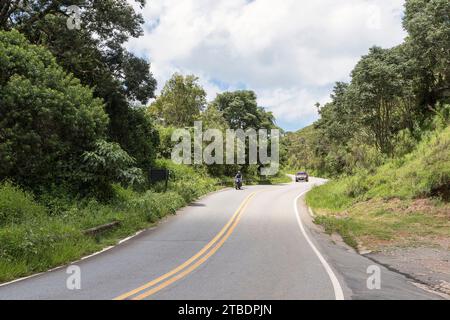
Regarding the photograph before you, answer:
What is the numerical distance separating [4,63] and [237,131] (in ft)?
165

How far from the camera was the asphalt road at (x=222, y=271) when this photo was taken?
25.2 ft

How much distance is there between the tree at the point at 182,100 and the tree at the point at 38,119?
1420 inches

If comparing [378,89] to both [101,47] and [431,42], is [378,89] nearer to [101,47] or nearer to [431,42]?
[431,42]

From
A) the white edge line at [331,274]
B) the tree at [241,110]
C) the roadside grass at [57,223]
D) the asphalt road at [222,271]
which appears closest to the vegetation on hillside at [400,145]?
the white edge line at [331,274]

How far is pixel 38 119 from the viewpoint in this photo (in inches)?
664

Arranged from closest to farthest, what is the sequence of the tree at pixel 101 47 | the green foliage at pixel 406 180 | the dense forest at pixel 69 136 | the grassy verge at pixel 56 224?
the grassy verge at pixel 56 224
the dense forest at pixel 69 136
the green foliage at pixel 406 180
the tree at pixel 101 47

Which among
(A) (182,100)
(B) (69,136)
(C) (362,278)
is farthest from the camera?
(A) (182,100)

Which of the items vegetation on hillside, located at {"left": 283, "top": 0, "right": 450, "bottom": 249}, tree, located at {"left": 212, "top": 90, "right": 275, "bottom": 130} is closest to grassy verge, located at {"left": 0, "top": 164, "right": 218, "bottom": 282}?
vegetation on hillside, located at {"left": 283, "top": 0, "right": 450, "bottom": 249}

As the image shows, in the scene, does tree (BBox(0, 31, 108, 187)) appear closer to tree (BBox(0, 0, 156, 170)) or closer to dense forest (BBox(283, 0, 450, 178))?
tree (BBox(0, 0, 156, 170))

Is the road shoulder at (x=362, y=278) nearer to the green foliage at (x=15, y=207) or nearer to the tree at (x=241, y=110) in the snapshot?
the green foliage at (x=15, y=207)

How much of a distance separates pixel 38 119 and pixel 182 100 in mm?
40143

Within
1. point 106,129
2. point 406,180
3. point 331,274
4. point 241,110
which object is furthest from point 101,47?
point 241,110
